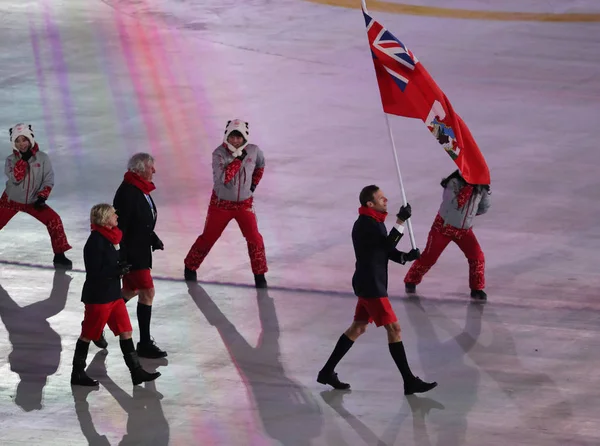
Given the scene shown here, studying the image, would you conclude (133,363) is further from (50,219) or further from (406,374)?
(50,219)

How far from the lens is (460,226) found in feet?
38.5

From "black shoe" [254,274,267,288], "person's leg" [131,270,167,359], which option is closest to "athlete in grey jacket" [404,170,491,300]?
"black shoe" [254,274,267,288]

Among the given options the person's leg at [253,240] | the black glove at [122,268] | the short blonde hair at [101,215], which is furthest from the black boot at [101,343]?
the person's leg at [253,240]

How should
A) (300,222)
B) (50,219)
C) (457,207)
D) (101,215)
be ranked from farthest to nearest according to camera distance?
(300,222)
(50,219)
(457,207)
(101,215)

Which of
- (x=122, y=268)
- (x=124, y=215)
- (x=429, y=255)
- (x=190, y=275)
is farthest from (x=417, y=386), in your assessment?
(x=190, y=275)

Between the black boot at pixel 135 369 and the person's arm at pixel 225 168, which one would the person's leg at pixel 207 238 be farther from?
the black boot at pixel 135 369

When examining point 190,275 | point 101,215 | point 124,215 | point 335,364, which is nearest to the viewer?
point 101,215

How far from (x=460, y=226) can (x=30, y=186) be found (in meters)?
4.48

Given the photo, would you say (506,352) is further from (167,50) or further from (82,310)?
(167,50)

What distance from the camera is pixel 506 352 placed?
10.7m

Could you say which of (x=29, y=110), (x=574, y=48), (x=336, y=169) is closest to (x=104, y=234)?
(x=336, y=169)

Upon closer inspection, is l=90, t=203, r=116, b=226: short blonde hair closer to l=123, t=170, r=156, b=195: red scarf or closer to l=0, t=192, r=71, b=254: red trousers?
l=123, t=170, r=156, b=195: red scarf

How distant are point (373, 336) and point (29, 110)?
358 inches

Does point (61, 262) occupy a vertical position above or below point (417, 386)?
above
